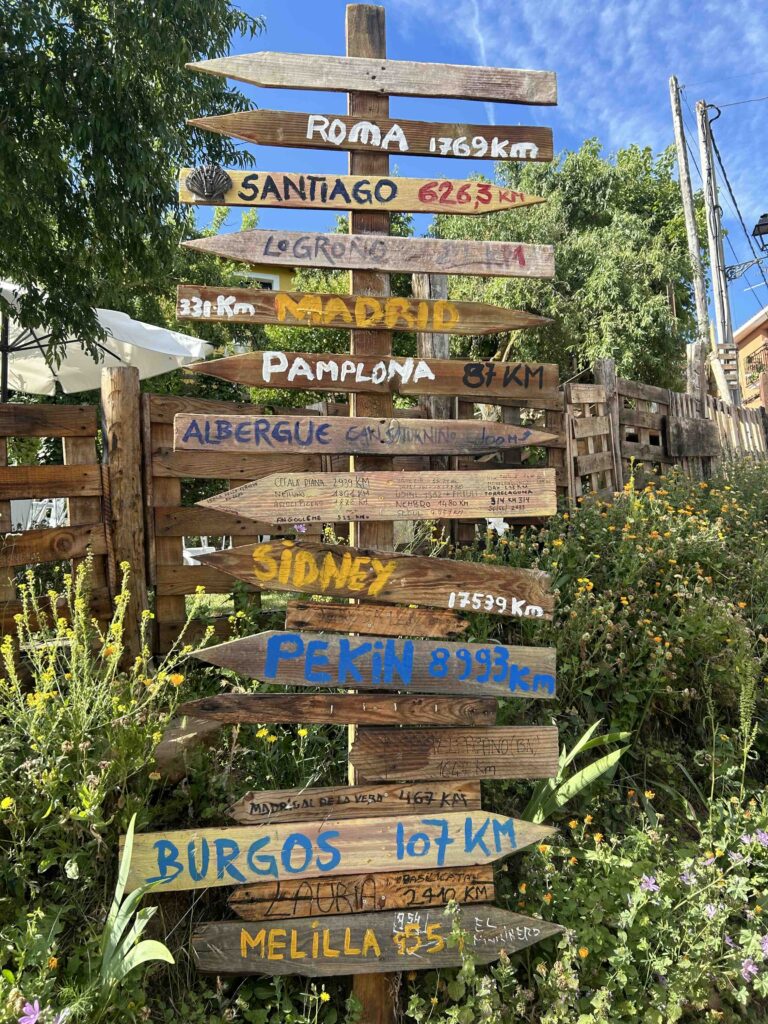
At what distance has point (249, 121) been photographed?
2178mm

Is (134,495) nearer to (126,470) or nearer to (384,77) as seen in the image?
(126,470)

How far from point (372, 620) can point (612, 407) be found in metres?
5.08

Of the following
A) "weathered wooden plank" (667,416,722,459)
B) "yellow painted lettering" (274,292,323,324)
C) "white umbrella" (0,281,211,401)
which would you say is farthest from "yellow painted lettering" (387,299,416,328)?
"weathered wooden plank" (667,416,722,459)

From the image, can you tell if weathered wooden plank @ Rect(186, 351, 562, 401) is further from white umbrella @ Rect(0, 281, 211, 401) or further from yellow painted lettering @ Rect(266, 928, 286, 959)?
white umbrella @ Rect(0, 281, 211, 401)

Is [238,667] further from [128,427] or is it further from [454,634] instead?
[128,427]

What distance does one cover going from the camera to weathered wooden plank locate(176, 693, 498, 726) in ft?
6.88

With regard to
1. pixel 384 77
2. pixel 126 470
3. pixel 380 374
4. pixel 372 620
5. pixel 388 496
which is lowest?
pixel 372 620

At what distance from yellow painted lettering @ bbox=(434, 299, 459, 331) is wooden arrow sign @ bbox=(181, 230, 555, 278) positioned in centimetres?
12

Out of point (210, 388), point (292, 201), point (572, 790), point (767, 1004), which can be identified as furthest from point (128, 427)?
point (210, 388)

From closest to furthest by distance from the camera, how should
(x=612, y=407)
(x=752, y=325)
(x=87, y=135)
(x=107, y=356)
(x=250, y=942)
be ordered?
(x=250, y=942) < (x=87, y=135) < (x=612, y=407) < (x=107, y=356) < (x=752, y=325)

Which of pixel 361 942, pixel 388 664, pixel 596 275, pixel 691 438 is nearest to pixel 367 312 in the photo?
pixel 388 664

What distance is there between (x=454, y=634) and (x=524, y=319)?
1.14 metres

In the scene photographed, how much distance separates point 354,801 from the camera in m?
2.16

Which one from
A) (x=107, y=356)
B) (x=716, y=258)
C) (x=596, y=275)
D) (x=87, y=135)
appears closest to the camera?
(x=87, y=135)
